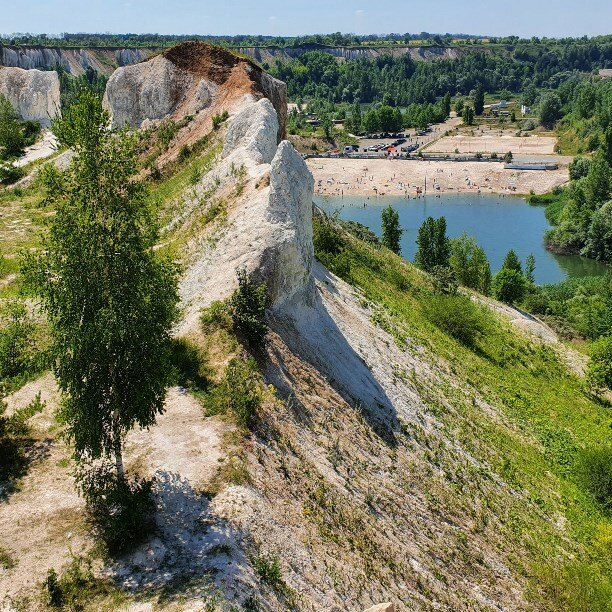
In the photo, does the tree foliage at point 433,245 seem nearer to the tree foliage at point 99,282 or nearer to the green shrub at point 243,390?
the green shrub at point 243,390

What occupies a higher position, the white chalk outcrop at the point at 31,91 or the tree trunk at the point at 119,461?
the white chalk outcrop at the point at 31,91

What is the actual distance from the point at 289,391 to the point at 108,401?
809 cm

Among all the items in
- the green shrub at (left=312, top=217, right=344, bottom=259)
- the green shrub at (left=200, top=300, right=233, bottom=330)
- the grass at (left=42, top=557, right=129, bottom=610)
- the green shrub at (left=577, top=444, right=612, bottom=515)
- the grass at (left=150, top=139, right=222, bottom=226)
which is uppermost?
the grass at (left=150, top=139, right=222, bottom=226)

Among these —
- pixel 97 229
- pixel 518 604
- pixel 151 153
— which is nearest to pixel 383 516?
pixel 518 604

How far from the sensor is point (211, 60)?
49.1 meters

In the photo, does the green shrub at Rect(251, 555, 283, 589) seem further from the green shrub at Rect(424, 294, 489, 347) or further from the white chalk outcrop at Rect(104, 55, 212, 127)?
the white chalk outcrop at Rect(104, 55, 212, 127)

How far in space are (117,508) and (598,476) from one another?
2137 cm

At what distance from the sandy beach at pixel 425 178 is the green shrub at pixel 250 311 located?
97921 millimetres

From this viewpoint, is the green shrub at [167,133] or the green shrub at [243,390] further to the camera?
the green shrub at [167,133]

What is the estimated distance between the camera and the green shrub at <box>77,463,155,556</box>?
43.1ft

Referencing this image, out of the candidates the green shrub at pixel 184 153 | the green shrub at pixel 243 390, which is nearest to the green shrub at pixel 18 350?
the green shrub at pixel 243 390

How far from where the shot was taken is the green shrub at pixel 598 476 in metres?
26.5

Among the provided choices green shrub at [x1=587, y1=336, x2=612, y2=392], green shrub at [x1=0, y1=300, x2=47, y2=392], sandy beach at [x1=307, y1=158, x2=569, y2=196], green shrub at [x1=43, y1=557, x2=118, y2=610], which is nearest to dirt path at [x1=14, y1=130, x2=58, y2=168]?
green shrub at [x1=0, y1=300, x2=47, y2=392]

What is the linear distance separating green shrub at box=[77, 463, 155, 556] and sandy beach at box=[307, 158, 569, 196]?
10668cm
